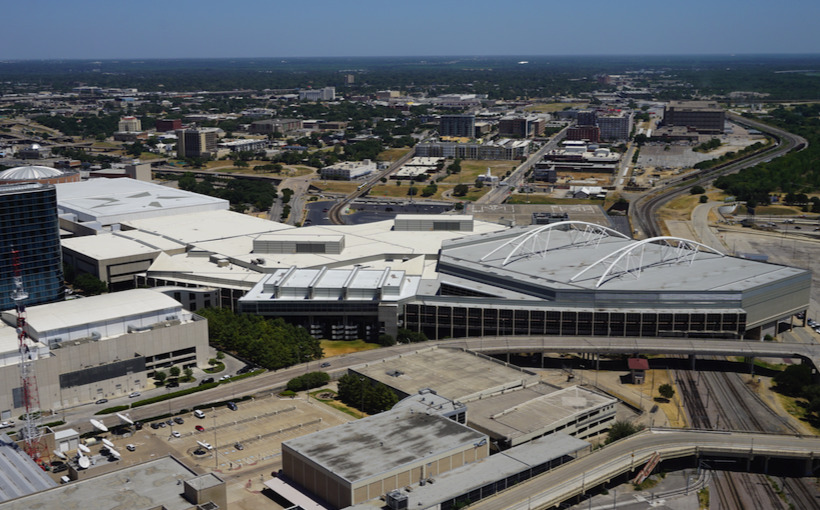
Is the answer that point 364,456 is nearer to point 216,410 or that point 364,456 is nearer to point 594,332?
point 216,410

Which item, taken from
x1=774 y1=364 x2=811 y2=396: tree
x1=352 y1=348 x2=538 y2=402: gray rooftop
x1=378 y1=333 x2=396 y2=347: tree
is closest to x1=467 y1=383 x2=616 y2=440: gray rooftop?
x1=352 y1=348 x2=538 y2=402: gray rooftop

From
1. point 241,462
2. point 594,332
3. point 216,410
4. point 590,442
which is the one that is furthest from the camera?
point 594,332

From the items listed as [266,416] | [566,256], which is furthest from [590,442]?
[566,256]

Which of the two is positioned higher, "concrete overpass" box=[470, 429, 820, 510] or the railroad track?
"concrete overpass" box=[470, 429, 820, 510]

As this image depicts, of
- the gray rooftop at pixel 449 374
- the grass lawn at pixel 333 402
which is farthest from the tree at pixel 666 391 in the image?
the grass lawn at pixel 333 402

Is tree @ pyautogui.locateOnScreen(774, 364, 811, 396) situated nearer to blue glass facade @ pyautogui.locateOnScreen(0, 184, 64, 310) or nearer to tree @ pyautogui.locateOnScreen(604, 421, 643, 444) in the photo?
tree @ pyautogui.locateOnScreen(604, 421, 643, 444)

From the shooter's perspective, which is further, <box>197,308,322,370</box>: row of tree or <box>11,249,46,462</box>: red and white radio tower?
<box>197,308,322,370</box>: row of tree
